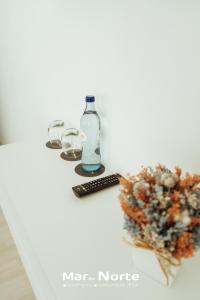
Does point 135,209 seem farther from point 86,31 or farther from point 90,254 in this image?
point 86,31

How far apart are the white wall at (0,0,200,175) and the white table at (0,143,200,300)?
0.75 ft

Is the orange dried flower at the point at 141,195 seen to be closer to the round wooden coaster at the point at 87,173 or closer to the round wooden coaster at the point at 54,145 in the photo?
the round wooden coaster at the point at 87,173

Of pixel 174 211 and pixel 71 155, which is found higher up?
pixel 174 211

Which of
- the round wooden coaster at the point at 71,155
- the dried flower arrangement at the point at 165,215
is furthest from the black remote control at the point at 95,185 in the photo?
the dried flower arrangement at the point at 165,215

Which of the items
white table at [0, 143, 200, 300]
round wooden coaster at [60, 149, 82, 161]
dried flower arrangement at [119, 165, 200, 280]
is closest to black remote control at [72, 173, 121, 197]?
white table at [0, 143, 200, 300]

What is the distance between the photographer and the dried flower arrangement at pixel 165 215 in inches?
18.9

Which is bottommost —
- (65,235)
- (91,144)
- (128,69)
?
(65,235)

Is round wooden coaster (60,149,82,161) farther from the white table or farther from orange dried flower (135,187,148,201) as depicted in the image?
orange dried flower (135,187,148,201)

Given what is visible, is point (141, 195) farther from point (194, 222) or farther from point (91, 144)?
point (91, 144)

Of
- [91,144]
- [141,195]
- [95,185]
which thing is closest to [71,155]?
[91,144]

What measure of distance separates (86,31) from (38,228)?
75 centimetres

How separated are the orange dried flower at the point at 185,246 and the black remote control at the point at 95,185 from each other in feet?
1.47

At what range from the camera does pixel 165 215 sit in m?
0.49

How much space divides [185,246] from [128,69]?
58cm
